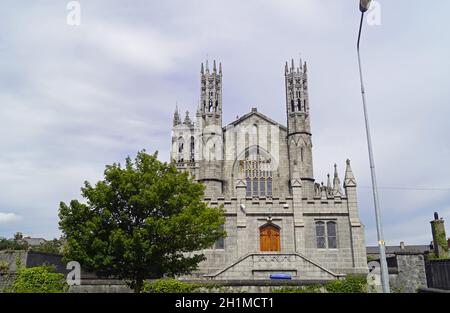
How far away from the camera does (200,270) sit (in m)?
28.7

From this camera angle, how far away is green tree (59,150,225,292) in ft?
52.9

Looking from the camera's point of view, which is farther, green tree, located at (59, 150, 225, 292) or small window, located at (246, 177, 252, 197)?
small window, located at (246, 177, 252, 197)

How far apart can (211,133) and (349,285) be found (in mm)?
22201

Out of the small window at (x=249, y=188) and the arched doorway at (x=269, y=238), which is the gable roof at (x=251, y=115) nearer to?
the small window at (x=249, y=188)

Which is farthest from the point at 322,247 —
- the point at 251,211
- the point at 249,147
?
the point at 249,147

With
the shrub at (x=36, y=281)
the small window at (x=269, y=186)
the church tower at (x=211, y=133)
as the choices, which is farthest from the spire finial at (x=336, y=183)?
the shrub at (x=36, y=281)

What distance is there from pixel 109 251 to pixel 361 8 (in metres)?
13.8

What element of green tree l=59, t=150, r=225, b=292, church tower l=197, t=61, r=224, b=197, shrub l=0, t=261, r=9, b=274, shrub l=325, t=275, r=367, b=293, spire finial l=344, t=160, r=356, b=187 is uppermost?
church tower l=197, t=61, r=224, b=197

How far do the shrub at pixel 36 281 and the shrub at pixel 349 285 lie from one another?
13820mm

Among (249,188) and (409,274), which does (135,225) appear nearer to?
(409,274)

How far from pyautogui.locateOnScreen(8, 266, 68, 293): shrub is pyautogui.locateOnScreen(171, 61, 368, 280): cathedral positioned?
28.9 feet

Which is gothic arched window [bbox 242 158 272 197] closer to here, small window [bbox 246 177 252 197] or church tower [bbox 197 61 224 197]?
small window [bbox 246 177 252 197]

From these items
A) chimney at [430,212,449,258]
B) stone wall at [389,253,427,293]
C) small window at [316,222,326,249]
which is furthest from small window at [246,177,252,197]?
stone wall at [389,253,427,293]
